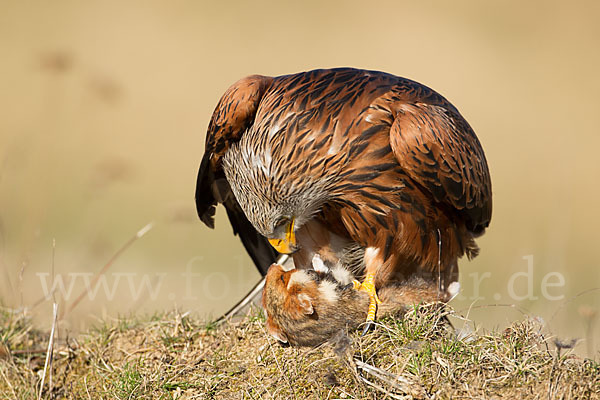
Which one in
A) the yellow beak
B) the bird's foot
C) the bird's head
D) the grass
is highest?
the bird's head

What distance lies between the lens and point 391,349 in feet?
14.7

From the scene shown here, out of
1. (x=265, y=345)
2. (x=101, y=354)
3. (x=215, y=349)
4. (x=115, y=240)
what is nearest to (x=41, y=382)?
(x=101, y=354)

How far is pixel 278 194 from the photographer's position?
4992mm

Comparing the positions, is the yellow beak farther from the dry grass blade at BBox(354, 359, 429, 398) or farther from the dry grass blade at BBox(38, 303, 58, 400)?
the dry grass blade at BBox(38, 303, 58, 400)

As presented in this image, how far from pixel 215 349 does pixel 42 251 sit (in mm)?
6355

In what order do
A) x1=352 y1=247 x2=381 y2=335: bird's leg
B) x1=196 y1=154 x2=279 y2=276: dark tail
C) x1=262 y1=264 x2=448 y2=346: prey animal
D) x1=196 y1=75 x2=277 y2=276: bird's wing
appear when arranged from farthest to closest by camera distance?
x1=196 y1=154 x2=279 y2=276: dark tail < x1=196 y1=75 x2=277 y2=276: bird's wing < x1=352 y1=247 x2=381 y2=335: bird's leg < x1=262 y1=264 x2=448 y2=346: prey animal

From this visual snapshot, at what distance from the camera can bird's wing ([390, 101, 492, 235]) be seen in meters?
4.91

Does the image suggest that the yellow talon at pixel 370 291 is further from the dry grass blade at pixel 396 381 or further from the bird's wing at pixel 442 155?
the bird's wing at pixel 442 155

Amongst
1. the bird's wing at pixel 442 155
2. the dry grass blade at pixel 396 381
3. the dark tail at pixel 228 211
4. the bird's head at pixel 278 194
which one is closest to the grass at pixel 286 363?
the dry grass blade at pixel 396 381

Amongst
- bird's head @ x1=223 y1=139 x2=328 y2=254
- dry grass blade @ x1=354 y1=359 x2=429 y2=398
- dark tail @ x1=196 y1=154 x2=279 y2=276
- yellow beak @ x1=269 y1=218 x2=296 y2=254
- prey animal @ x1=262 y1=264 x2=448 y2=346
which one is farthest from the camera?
dark tail @ x1=196 y1=154 x2=279 y2=276

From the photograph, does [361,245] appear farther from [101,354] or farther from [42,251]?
[42,251]

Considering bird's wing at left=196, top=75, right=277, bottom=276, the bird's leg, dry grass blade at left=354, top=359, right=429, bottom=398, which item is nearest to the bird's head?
bird's wing at left=196, top=75, right=277, bottom=276

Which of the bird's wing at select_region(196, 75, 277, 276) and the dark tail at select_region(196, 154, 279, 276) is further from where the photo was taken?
the dark tail at select_region(196, 154, 279, 276)

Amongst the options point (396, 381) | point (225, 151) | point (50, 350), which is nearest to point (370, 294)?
point (396, 381)
